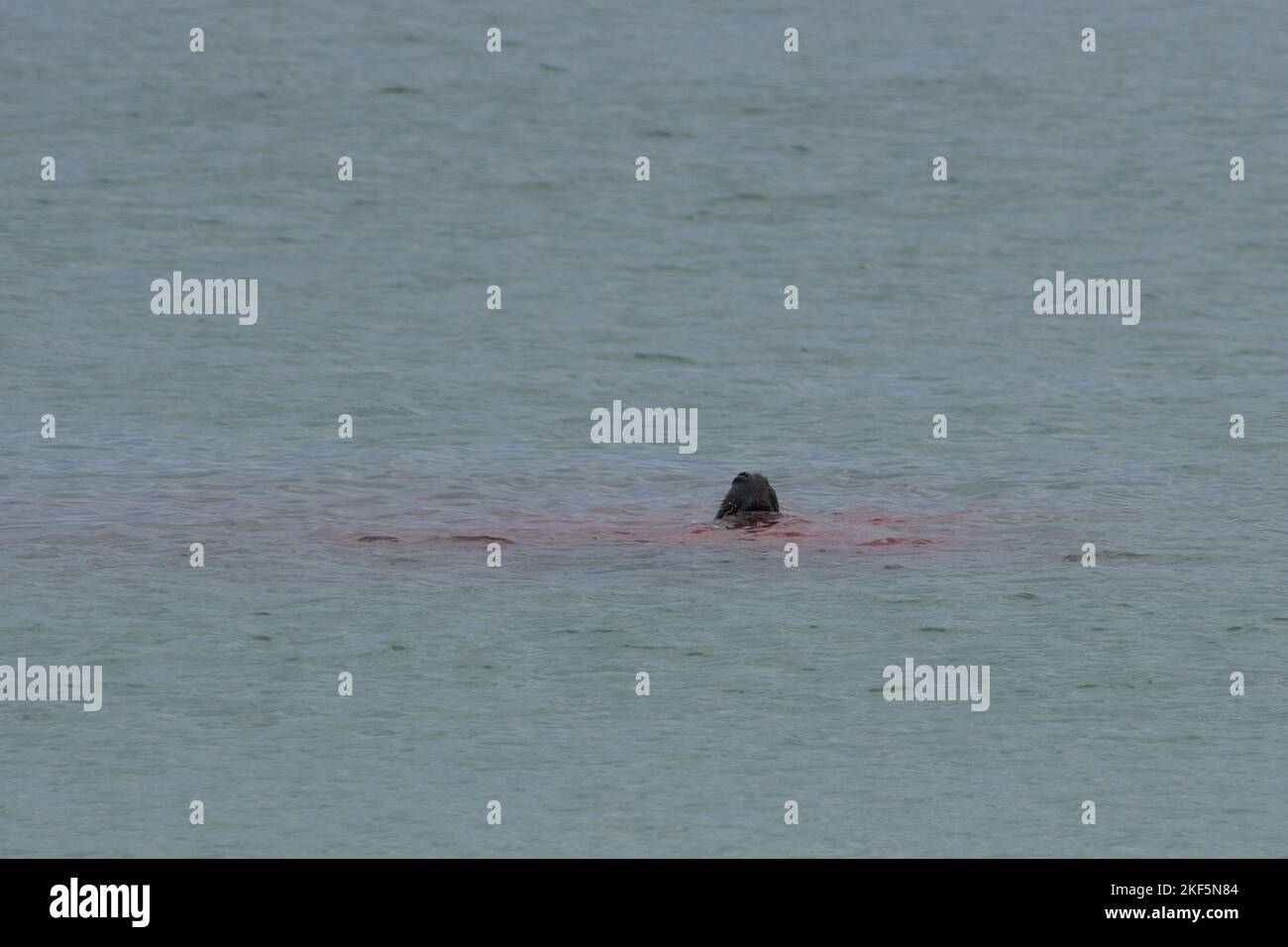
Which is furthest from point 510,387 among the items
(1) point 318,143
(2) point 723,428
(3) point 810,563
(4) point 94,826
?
(4) point 94,826

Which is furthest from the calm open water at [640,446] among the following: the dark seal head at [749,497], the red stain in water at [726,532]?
the dark seal head at [749,497]

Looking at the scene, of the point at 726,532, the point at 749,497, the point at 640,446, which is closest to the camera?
the point at 726,532

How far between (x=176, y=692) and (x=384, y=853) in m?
4.57

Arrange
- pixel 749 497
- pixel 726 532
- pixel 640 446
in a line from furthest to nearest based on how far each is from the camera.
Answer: pixel 640 446 < pixel 749 497 < pixel 726 532

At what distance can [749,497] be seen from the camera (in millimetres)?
24297

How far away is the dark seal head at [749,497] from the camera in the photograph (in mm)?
24312

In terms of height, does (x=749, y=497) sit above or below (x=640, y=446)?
below

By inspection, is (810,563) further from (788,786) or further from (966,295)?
(966,295)

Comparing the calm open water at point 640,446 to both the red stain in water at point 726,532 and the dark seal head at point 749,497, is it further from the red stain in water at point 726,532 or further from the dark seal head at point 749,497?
the dark seal head at point 749,497

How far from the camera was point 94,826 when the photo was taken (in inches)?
578

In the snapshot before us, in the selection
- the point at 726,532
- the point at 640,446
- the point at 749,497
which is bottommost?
the point at 726,532

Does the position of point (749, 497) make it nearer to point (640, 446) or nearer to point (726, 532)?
point (726, 532)

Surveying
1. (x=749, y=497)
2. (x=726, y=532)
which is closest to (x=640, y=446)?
(x=749, y=497)

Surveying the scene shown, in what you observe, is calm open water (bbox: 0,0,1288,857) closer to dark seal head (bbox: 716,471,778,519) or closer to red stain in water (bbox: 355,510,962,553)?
red stain in water (bbox: 355,510,962,553)
